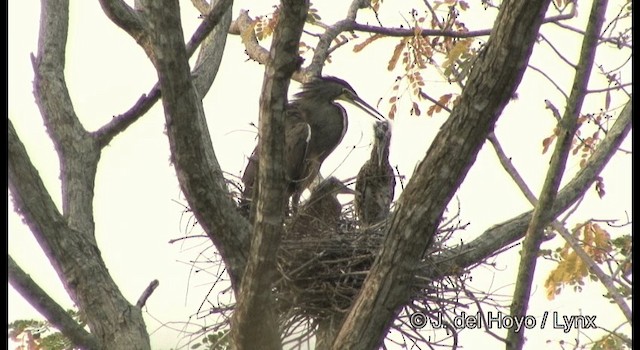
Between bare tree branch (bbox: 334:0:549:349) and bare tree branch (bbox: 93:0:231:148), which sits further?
bare tree branch (bbox: 93:0:231:148)

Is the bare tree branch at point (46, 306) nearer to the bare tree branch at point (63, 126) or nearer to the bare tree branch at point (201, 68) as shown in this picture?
the bare tree branch at point (63, 126)

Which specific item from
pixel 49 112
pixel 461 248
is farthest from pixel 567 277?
pixel 49 112

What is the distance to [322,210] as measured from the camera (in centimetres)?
488

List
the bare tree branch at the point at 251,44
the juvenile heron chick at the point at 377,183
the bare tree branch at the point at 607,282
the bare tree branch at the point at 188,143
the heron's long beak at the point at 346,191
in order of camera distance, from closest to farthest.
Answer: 1. the bare tree branch at the point at 188,143
2. the bare tree branch at the point at 607,282
3. the heron's long beak at the point at 346,191
4. the juvenile heron chick at the point at 377,183
5. the bare tree branch at the point at 251,44

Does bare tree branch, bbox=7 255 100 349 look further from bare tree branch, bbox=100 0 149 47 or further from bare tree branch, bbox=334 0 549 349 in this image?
bare tree branch, bbox=100 0 149 47

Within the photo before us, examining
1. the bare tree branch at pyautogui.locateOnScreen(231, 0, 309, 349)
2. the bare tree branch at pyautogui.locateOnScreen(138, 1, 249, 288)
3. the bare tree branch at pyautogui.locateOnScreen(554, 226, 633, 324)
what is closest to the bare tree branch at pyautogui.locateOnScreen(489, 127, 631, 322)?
the bare tree branch at pyautogui.locateOnScreen(554, 226, 633, 324)

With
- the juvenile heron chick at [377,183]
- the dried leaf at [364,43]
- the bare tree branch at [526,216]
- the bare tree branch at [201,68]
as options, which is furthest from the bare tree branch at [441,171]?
the dried leaf at [364,43]

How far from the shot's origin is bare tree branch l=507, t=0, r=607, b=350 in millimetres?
3301

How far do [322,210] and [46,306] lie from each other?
1722 millimetres

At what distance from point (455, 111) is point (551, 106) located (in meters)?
0.59

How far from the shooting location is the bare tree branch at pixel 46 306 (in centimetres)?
353

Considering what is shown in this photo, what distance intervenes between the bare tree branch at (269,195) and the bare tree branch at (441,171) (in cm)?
32

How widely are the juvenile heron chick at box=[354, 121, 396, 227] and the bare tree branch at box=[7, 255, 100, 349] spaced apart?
6.23 ft

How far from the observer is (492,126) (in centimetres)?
316
